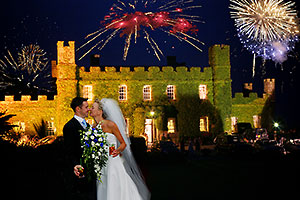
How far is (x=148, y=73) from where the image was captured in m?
32.4

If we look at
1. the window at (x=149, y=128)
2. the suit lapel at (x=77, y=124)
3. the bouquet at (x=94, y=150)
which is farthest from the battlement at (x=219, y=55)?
the bouquet at (x=94, y=150)

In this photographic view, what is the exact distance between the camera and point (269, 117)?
36.3 m

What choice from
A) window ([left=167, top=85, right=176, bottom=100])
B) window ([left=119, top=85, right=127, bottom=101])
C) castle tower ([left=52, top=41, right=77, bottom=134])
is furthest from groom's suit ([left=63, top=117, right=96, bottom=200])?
window ([left=167, top=85, right=176, bottom=100])

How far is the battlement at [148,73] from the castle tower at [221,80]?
80 centimetres

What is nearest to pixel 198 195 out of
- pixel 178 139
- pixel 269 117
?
pixel 178 139

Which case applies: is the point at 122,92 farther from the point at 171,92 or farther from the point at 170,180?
the point at 170,180

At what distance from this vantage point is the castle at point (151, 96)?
31.1 metres

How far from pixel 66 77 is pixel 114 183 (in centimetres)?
2547

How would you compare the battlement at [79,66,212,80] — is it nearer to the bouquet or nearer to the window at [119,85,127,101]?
the window at [119,85,127,101]

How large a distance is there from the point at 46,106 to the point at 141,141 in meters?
13.5

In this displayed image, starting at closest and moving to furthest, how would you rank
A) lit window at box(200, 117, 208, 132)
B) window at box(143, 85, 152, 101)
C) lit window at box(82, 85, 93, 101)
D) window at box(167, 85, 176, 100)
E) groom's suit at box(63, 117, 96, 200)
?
groom's suit at box(63, 117, 96, 200), lit window at box(82, 85, 93, 101), window at box(143, 85, 152, 101), window at box(167, 85, 176, 100), lit window at box(200, 117, 208, 132)

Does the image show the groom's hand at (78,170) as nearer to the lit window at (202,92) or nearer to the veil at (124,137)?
the veil at (124,137)

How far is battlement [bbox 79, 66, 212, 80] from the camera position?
31.8 metres

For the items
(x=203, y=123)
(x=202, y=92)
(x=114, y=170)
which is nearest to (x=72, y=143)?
(x=114, y=170)
